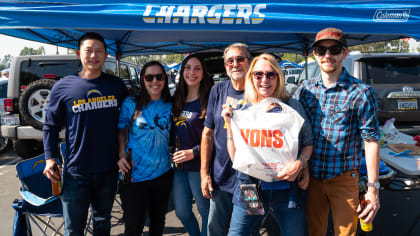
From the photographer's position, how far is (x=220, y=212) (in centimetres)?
192

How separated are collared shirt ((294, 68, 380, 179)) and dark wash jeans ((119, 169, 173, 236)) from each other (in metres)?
1.17

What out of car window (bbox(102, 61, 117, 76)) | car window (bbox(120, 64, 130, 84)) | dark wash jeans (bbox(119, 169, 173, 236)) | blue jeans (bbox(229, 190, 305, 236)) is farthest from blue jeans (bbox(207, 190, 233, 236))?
car window (bbox(120, 64, 130, 84))

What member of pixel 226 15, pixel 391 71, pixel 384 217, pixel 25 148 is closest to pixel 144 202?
pixel 226 15

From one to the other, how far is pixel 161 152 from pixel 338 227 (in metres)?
1.37

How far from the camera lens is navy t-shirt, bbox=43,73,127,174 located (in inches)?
76.3

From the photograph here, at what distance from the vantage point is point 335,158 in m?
1.71

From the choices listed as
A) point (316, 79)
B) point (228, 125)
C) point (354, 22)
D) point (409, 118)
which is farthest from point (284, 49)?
point (228, 125)

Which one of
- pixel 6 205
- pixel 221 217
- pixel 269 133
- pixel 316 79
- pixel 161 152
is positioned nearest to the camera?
pixel 269 133

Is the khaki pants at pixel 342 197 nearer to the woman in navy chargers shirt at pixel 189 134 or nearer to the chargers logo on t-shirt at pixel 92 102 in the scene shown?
the woman in navy chargers shirt at pixel 189 134

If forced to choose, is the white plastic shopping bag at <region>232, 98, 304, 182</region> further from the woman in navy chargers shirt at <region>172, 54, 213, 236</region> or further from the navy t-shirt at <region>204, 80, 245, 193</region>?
the woman in navy chargers shirt at <region>172, 54, 213, 236</region>

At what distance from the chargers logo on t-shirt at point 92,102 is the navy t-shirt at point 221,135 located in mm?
771

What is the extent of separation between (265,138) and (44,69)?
502cm

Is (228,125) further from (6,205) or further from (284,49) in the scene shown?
(284,49)

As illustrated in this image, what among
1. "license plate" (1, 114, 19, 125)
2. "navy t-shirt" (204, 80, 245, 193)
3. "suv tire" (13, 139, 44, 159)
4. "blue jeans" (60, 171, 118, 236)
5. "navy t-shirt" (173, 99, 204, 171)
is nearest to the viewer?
"navy t-shirt" (204, 80, 245, 193)
